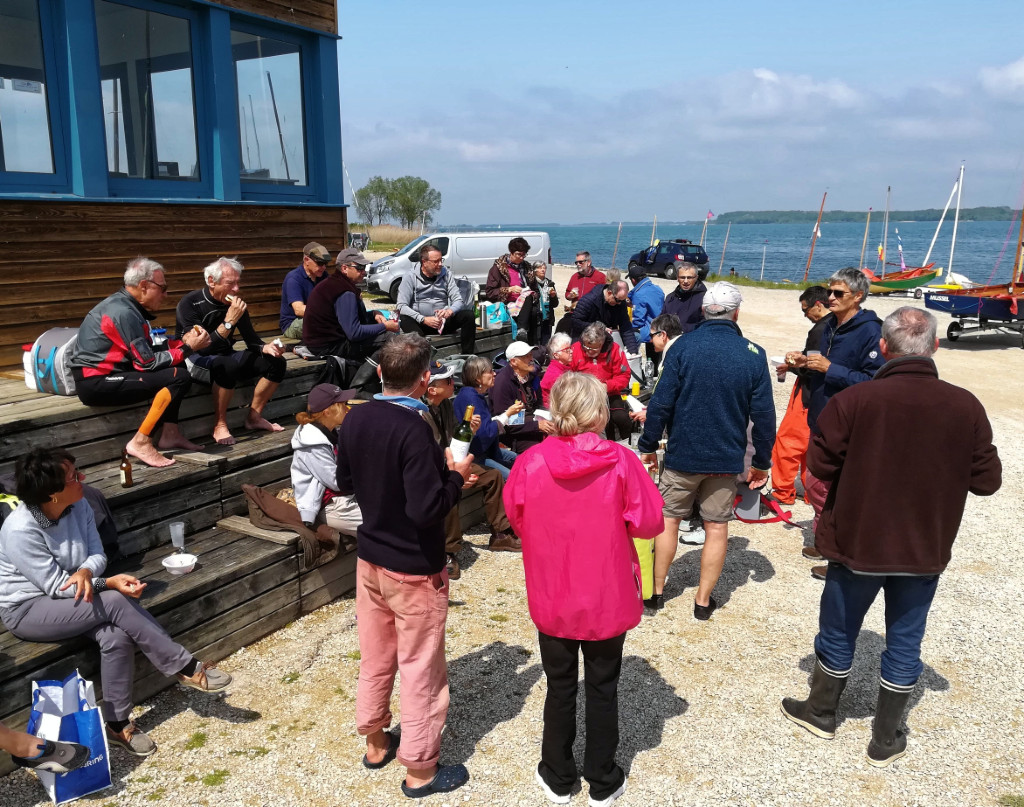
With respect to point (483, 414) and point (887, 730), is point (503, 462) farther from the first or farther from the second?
point (887, 730)

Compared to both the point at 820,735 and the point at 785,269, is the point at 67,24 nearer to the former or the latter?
the point at 820,735


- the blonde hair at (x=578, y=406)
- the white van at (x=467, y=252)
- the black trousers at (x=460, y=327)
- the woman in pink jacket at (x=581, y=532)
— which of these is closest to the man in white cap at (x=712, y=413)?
the woman in pink jacket at (x=581, y=532)

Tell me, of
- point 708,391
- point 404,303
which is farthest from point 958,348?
point 708,391

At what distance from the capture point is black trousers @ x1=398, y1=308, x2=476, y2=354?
8.10m

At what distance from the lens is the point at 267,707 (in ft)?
12.5

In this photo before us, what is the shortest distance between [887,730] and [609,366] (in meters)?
3.95

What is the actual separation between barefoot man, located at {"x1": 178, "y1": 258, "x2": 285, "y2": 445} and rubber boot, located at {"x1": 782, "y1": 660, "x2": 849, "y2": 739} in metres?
4.07

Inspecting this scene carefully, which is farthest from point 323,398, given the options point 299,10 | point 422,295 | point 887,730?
point 299,10

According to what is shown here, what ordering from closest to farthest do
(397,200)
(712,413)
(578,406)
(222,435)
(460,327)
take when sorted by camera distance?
(578,406) → (712,413) → (222,435) → (460,327) → (397,200)

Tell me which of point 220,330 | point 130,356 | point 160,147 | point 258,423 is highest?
point 160,147

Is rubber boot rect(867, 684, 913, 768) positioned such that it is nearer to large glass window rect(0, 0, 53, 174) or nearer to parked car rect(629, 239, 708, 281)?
large glass window rect(0, 0, 53, 174)

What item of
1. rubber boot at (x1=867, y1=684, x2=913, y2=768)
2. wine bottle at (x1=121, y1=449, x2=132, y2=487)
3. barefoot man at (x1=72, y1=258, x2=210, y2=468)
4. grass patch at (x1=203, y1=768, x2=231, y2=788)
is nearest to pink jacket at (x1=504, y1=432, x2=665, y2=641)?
rubber boot at (x1=867, y1=684, x2=913, y2=768)

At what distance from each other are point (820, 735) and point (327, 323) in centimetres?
493

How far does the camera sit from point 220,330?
208 inches
